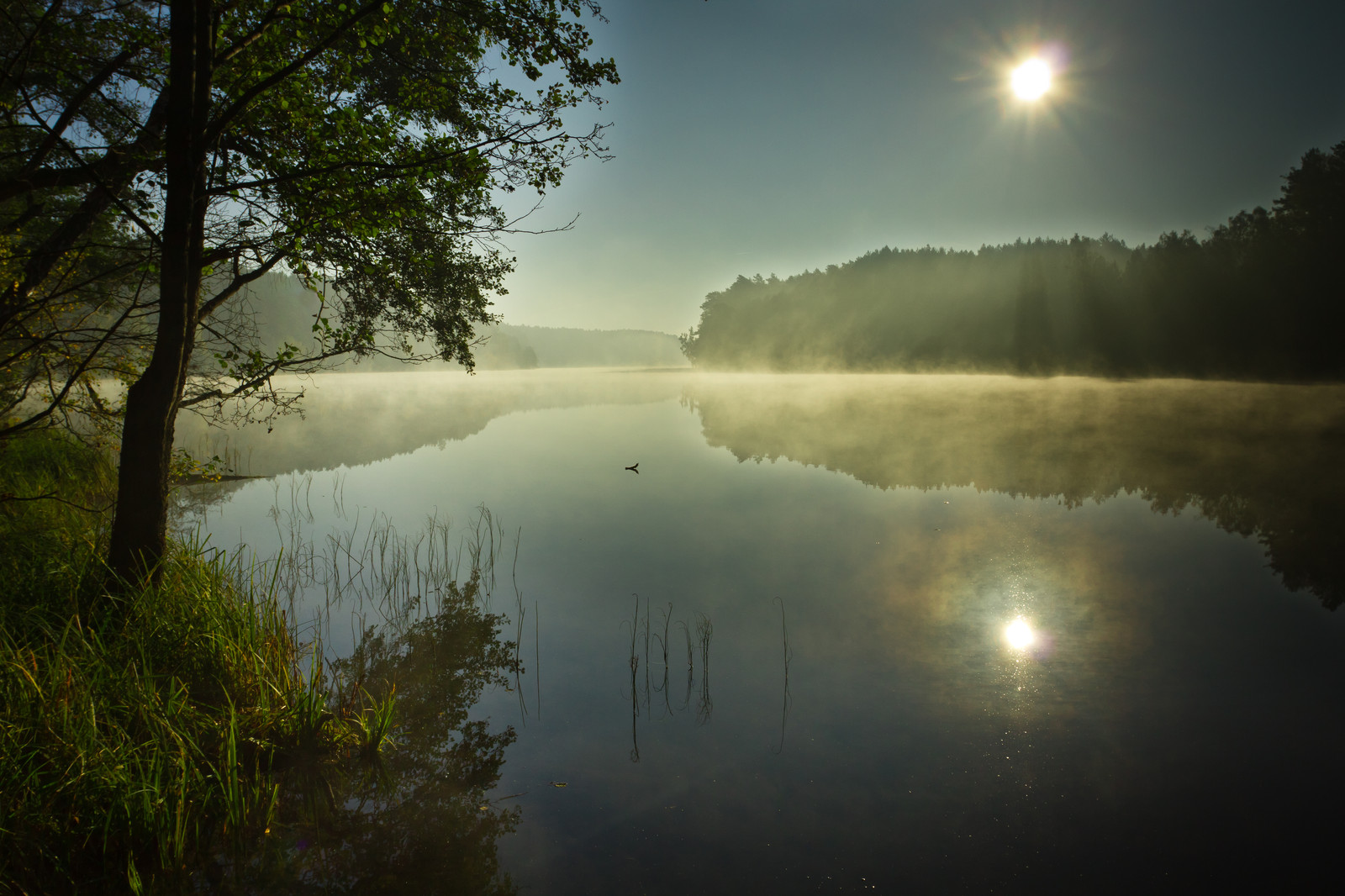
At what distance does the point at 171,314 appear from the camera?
4.52 metres

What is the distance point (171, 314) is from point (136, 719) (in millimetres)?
2876

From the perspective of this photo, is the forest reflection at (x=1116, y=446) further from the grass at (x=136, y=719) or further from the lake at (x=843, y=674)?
the grass at (x=136, y=719)

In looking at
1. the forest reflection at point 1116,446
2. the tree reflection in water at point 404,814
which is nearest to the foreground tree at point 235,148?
the tree reflection in water at point 404,814

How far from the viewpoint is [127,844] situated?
3043 mm

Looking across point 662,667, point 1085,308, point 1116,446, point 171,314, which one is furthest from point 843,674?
point 1085,308

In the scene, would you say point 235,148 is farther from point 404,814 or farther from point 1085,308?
point 1085,308

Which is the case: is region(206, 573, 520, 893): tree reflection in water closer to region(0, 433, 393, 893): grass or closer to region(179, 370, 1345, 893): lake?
region(179, 370, 1345, 893): lake

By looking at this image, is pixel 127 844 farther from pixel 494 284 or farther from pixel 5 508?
pixel 494 284

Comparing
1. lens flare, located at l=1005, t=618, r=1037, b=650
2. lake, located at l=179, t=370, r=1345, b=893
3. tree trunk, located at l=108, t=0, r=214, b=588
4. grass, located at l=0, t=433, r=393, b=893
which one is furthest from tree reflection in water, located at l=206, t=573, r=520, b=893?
lens flare, located at l=1005, t=618, r=1037, b=650

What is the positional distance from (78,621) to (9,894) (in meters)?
2.16

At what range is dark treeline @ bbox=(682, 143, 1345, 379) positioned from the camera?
3491 cm

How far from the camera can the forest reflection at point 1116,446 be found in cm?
1275

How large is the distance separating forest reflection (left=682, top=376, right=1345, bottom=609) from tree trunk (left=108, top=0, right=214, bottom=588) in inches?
530

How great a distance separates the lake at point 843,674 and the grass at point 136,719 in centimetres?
56
